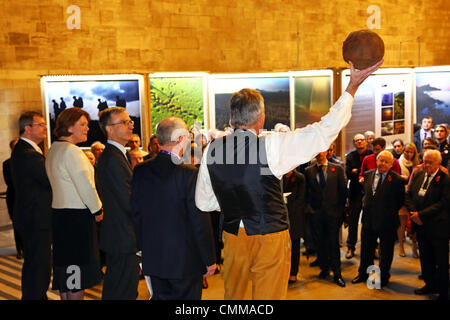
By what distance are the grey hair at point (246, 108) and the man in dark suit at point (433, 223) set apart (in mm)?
3489

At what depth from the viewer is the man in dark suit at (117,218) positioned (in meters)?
4.16

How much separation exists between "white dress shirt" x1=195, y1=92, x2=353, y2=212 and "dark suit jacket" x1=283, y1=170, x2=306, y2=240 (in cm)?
334

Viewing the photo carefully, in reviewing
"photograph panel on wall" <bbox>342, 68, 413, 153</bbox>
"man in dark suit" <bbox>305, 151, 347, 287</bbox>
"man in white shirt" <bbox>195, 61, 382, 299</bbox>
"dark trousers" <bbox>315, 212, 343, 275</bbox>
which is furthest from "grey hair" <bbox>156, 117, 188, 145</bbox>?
"photograph panel on wall" <bbox>342, 68, 413, 153</bbox>

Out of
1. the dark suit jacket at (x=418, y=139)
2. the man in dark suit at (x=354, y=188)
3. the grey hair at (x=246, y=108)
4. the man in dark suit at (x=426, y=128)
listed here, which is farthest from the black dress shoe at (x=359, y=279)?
the dark suit jacket at (x=418, y=139)

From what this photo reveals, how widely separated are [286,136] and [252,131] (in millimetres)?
220

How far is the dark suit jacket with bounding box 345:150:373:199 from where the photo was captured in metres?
7.83

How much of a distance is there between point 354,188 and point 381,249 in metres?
1.86

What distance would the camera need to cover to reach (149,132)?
346 inches

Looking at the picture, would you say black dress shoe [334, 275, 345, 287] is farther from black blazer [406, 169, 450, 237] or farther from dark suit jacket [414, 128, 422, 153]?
dark suit jacket [414, 128, 422, 153]

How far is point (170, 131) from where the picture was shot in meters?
3.53

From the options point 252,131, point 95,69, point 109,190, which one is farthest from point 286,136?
point 95,69

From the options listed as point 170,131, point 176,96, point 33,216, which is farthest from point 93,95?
point 170,131

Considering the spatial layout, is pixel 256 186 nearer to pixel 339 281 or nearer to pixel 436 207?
pixel 436 207
